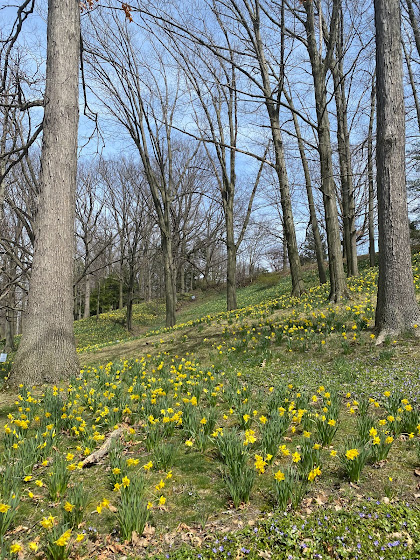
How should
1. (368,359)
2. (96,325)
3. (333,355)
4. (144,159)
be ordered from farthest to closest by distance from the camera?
1. (96,325)
2. (144,159)
3. (333,355)
4. (368,359)

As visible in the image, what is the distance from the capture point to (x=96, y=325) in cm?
2381

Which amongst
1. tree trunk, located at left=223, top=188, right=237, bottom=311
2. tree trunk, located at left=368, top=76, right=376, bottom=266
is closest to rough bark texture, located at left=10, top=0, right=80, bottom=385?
tree trunk, located at left=223, top=188, right=237, bottom=311

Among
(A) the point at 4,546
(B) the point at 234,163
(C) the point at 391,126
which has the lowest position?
(A) the point at 4,546

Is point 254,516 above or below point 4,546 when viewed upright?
below

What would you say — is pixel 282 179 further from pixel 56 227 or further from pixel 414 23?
pixel 414 23

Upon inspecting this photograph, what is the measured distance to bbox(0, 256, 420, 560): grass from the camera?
1951 millimetres

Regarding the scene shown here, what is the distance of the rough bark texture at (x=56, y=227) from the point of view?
4996 millimetres

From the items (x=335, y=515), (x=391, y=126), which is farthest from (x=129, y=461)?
(x=391, y=126)

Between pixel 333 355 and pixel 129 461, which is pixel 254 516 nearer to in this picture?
pixel 129 461

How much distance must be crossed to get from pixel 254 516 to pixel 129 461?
0.90 meters

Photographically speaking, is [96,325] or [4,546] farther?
[96,325]

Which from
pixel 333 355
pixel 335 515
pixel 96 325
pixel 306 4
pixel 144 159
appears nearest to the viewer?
pixel 335 515

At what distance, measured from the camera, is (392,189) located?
5.39 metres

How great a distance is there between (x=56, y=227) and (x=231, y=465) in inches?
167
